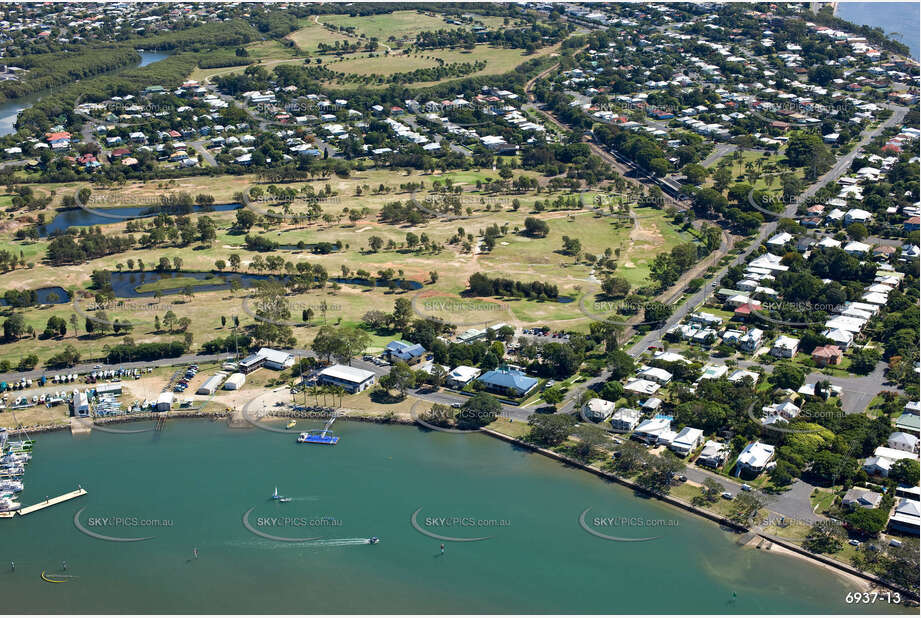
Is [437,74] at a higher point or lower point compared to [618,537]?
higher

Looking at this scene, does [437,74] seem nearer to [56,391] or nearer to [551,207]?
[551,207]

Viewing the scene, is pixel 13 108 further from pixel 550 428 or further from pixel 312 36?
pixel 550 428

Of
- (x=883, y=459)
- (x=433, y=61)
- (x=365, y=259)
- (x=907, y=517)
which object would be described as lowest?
(x=365, y=259)

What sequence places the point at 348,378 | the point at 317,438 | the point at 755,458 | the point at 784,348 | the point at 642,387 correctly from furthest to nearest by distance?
the point at 784,348 → the point at 348,378 → the point at 642,387 → the point at 317,438 → the point at 755,458

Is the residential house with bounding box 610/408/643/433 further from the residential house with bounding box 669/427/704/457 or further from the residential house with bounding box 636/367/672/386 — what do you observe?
the residential house with bounding box 636/367/672/386

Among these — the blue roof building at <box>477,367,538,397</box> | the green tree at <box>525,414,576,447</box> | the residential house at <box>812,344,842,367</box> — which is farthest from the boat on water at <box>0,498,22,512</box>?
the residential house at <box>812,344,842,367</box>

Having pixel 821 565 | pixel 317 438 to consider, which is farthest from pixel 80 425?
pixel 821 565

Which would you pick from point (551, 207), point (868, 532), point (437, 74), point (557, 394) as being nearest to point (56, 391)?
point (557, 394)
